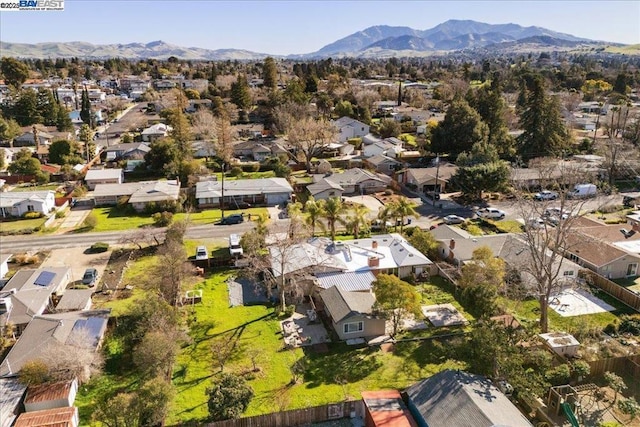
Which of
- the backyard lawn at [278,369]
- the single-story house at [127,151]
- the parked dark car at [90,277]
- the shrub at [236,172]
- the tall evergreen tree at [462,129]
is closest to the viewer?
the backyard lawn at [278,369]

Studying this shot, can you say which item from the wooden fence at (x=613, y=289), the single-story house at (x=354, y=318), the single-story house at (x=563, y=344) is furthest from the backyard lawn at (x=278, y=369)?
the wooden fence at (x=613, y=289)

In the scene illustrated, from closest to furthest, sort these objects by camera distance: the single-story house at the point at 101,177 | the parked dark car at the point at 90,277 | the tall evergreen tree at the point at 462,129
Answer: the parked dark car at the point at 90,277 < the single-story house at the point at 101,177 < the tall evergreen tree at the point at 462,129

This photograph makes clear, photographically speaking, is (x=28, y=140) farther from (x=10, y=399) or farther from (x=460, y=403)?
(x=460, y=403)

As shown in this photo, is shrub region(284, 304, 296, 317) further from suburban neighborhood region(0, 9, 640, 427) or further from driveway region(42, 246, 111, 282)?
driveway region(42, 246, 111, 282)

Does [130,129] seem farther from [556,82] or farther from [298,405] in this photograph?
[556,82]

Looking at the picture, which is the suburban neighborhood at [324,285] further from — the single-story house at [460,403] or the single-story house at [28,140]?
the single-story house at [28,140]

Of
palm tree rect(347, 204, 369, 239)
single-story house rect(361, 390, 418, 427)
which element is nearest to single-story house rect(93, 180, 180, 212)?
palm tree rect(347, 204, 369, 239)

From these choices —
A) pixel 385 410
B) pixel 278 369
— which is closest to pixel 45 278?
pixel 278 369
